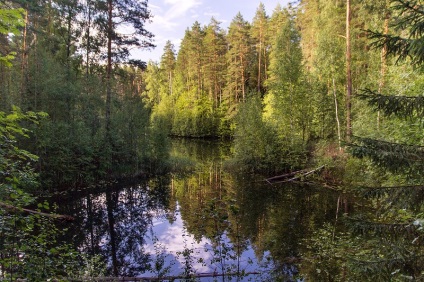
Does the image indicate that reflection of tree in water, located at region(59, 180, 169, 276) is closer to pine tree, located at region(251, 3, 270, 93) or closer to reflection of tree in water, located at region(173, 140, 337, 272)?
reflection of tree in water, located at region(173, 140, 337, 272)

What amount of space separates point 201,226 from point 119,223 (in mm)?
3571

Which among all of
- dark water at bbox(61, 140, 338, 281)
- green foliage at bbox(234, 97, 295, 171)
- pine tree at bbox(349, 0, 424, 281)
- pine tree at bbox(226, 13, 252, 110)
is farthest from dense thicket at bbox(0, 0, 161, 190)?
pine tree at bbox(226, 13, 252, 110)

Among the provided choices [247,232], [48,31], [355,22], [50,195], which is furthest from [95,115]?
[355,22]

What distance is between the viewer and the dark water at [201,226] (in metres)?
8.25

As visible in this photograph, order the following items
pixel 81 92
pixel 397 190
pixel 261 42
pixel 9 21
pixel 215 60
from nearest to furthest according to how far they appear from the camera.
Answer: pixel 9 21
pixel 397 190
pixel 81 92
pixel 261 42
pixel 215 60

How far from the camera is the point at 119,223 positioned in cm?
1197

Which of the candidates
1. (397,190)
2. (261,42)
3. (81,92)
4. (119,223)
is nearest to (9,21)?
(397,190)

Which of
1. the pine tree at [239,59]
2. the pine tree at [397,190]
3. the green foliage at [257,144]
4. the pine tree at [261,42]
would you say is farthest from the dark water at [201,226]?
the pine tree at [261,42]

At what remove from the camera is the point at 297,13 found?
3725cm

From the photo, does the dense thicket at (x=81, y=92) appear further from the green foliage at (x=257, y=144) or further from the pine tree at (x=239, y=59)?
the pine tree at (x=239, y=59)

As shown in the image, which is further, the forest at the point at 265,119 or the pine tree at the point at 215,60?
the pine tree at the point at 215,60

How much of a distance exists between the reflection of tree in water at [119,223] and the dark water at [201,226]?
3cm

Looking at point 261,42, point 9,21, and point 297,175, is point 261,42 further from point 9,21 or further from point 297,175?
point 9,21

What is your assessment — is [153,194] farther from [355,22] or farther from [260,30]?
[260,30]
